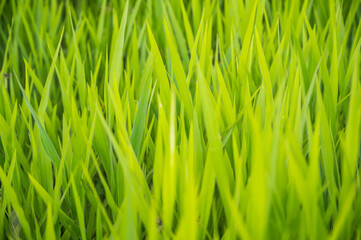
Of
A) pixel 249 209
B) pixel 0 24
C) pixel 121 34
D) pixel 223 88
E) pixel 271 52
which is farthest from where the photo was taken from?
pixel 0 24

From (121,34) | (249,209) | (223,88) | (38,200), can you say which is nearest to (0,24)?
(121,34)

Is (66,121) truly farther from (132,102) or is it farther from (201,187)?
(201,187)

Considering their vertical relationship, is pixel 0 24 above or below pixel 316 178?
above

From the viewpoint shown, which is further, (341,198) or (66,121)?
(66,121)

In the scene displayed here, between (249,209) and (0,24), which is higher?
(0,24)

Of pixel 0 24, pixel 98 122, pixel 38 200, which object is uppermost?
pixel 0 24

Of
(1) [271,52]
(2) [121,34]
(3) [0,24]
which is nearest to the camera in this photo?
(2) [121,34]

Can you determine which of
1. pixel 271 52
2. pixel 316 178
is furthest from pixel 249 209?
pixel 271 52

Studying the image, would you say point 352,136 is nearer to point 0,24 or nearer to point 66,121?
point 66,121

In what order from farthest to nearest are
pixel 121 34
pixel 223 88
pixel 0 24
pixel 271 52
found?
pixel 0 24 < pixel 271 52 < pixel 121 34 < pixel 223 88
